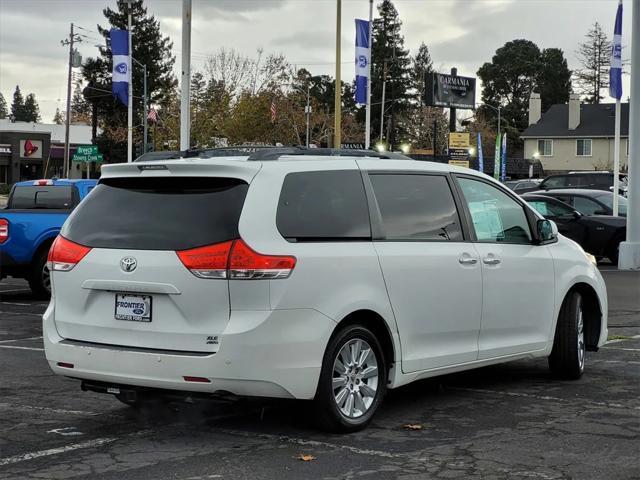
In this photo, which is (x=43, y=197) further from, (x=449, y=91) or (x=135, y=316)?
(x=449, y=91)

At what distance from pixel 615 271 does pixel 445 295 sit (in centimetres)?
1310

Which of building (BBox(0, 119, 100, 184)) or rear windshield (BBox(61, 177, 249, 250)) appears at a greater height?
building (BBox(0, 119, 100, 184))

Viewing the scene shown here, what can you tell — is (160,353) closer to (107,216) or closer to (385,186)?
(107,216)

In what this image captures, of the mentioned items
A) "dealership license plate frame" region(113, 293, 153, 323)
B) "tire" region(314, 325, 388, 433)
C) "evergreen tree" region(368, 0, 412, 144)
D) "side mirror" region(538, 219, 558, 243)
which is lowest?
"tire" region(314, 325, 388, 433)

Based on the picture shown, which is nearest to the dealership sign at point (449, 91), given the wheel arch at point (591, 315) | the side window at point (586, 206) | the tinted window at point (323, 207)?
the side window at point (586, 206)

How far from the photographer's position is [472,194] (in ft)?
24.2

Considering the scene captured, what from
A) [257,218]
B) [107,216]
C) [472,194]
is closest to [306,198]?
[257,218]

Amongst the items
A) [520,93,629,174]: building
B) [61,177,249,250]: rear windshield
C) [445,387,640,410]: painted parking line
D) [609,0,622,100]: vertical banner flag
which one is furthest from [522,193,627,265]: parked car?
[520,93,629,174]: building

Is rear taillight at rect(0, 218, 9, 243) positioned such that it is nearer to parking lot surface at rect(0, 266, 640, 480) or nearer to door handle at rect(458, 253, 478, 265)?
parking lot surface at rect(0, 266, 640, 480)

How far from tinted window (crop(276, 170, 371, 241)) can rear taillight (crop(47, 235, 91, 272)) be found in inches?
52.2

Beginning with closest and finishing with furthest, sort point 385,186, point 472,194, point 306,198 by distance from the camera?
point 306,198 < point 385,186 < point 472,194

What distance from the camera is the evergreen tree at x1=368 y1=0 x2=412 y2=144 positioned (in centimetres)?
10381

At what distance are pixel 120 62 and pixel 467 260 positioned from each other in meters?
29.0

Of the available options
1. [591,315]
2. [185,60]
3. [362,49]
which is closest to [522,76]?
[362,49]
